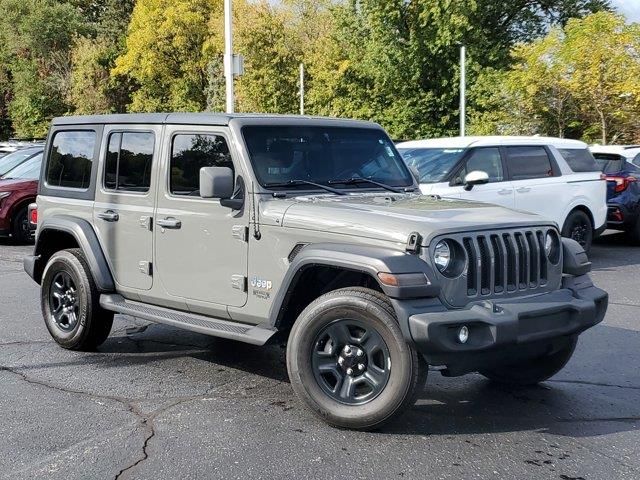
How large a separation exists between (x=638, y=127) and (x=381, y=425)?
61.2ft

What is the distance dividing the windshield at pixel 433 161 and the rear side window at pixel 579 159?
200cm

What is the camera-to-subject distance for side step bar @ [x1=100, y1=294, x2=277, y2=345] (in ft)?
16.7

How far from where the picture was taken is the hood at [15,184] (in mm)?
13688

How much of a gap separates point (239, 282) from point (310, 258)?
2.52 feet

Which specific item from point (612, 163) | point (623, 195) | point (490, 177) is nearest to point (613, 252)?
point (623, 195)

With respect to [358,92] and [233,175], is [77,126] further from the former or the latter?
[358,92]

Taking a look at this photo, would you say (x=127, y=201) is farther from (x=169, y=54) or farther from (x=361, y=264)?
(x=169, y=54)

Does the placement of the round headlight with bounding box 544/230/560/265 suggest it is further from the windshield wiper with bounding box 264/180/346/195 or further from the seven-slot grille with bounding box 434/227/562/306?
the windshield wiper with bounding box 264/180/346/195

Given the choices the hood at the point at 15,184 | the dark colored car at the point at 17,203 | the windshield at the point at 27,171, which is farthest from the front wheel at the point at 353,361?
the windshield at the point at 27,171

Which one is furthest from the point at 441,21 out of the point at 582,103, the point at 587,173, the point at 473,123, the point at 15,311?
the point at 15,311

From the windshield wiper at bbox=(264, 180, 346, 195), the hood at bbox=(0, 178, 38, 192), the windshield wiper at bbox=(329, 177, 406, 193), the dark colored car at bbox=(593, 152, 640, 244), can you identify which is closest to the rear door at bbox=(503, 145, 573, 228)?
the dark colored car at bbox=(593, 152, 640, 244)

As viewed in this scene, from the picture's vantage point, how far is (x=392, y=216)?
15.4 ft

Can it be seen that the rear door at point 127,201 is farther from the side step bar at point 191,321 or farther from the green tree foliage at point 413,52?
the green tree foliage at point 413,52

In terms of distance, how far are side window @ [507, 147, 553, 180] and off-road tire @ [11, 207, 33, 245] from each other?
332 inches
